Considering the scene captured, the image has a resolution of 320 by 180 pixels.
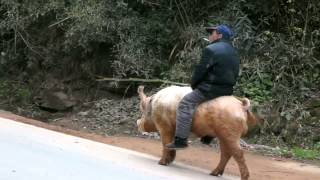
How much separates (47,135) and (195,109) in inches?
142

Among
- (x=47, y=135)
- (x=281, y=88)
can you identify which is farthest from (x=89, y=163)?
(x=281, y=88)

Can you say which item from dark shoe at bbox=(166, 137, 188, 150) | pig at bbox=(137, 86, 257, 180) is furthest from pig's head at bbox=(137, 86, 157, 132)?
dark shoe at bbox=(166, 137, 188, 150)

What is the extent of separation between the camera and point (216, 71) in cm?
Answer: 833

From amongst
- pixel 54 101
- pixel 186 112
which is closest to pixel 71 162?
pixel 186 112

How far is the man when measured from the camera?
8305mm

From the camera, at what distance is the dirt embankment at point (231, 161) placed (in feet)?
31.1

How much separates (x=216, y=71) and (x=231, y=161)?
247cm

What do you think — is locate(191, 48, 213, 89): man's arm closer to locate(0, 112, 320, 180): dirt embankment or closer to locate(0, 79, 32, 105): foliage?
locate(0, 112, 320, 180): dirt embankment

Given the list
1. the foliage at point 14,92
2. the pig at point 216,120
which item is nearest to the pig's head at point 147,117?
the pig at point 216,120

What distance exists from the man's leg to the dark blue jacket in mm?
124

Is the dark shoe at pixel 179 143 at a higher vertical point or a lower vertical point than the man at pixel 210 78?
lower

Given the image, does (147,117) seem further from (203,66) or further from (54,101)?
(54,101)

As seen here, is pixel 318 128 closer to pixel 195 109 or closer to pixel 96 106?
pixel 195 109

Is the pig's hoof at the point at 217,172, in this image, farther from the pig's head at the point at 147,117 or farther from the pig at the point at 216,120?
the pig's head at the point at 147,117
